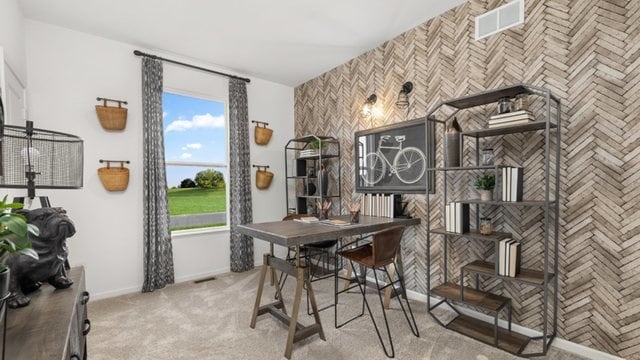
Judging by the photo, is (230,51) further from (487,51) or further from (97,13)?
(487,51)

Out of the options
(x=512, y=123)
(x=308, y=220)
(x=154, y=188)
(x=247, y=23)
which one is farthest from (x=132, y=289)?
(x=512, y=123)

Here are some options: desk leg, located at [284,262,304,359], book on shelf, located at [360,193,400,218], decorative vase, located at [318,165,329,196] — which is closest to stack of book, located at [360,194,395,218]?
book on shelf, located at [360,193,400,218]

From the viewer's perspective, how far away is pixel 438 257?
3033mm

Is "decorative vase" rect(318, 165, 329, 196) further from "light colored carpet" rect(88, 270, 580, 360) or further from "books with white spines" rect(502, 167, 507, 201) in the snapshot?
"books with white spines" rect(502, 167, 507, 201)

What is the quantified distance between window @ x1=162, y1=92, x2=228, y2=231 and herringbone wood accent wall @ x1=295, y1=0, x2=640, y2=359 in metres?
3.16

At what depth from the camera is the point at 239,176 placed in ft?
13.8

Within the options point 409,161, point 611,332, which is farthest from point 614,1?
point 611,332

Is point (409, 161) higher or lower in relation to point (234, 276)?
higher

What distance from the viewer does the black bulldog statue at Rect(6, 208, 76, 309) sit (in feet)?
3.99

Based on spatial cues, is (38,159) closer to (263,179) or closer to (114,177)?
(114,177)

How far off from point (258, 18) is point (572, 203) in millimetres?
3228

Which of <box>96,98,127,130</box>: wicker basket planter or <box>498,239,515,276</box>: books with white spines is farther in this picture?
<box>96,98,127,130</box>: wicker basket planter

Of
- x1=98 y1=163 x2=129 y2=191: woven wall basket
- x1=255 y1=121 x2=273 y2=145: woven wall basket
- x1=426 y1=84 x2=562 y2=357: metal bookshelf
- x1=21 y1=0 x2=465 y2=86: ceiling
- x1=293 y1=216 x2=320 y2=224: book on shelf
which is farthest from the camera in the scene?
x1=255 y1=121 x2=273 y2=145: woven wall basket

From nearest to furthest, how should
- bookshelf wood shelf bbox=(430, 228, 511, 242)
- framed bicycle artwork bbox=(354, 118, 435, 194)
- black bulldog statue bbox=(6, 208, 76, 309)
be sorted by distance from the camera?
1. black bulldog statue bbox=(6, 208, 76, 309)
2. bookshelf wood shelf bbox=(430, 228, 511, 242)
3. framed bicycle artwork bbox=(354, 118, 435, 194)
